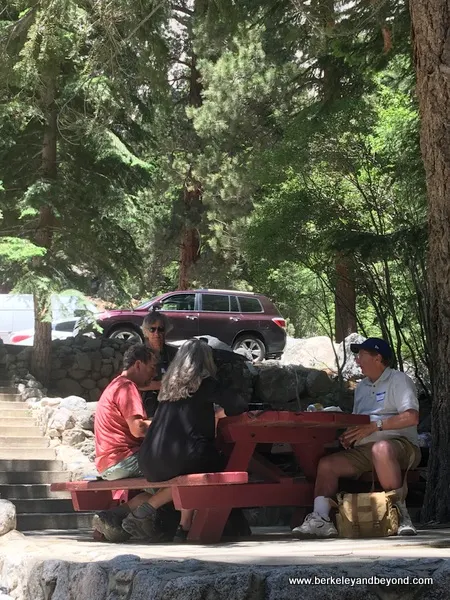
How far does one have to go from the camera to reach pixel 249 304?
875 inches

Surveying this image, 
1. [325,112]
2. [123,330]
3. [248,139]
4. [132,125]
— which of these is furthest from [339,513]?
[248,139]

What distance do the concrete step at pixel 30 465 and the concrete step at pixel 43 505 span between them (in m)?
0.77

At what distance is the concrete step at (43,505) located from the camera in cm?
1293

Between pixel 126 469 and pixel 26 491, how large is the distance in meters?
7.53

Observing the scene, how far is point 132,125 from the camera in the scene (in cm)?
1712

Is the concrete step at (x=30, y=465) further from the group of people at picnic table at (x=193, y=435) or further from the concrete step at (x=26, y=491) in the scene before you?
the group of people at picnic table at (x=193, y=435)

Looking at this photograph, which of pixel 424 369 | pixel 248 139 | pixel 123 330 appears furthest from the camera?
pixel 248 139

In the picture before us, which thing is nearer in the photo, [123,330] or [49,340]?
[49,340]

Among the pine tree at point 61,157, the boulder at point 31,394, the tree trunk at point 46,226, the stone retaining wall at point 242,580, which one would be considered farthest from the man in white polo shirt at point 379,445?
Result: the boulder at point 31,394

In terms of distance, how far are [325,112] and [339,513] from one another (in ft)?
28.4

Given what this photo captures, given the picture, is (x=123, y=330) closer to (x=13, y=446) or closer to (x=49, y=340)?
(x=49, y=340)

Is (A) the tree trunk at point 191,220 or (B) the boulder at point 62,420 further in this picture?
(A) the tree trunk at point 191,220

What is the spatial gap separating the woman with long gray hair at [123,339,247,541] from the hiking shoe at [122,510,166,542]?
0.27 meters

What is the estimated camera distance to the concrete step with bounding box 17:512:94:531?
12039mm
